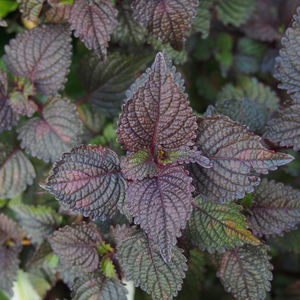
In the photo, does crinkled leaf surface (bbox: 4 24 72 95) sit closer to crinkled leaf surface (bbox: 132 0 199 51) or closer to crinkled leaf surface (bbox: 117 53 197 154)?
crinkled leaf surface (bbox: 132 0 199 51)

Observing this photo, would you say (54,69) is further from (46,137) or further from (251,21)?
(251,21)

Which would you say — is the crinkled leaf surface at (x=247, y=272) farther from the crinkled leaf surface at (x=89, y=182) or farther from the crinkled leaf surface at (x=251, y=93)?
the crinkled leaf surface at (x=251, y=93)

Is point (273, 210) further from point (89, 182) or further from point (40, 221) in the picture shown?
point (40, 221)

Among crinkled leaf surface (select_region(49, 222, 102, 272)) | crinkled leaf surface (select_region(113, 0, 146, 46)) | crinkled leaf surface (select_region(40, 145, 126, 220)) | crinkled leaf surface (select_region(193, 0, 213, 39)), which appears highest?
crinkled leaf surface (select_region(193, 0, 213, 39))

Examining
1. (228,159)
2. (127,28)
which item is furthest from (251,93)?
(228,159)

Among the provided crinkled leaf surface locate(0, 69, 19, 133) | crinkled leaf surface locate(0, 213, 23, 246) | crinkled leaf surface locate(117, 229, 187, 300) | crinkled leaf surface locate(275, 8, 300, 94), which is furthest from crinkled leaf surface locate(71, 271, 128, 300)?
crinkled leaf surface locate(275, 8, 300, 94)

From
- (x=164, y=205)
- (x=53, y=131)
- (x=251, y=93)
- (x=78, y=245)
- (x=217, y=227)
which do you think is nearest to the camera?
(x=164, y=205)
